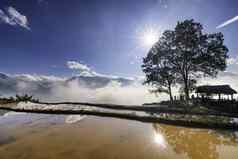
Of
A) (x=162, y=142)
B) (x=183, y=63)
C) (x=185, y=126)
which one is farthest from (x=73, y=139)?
(x=183, y=63)

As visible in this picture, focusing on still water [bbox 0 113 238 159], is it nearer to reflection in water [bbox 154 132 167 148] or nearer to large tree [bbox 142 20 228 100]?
reflection in water [bbox 154 132 167 148]

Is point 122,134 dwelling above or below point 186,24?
below

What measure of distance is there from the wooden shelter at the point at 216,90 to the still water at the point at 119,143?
18.1 metres

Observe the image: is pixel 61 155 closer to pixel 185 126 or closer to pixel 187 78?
pixel 185 126

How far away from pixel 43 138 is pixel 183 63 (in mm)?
20034

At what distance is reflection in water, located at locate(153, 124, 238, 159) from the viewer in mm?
4977

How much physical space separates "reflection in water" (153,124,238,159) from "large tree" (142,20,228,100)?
1517cm

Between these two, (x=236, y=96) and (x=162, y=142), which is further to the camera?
(x=236, y=96)

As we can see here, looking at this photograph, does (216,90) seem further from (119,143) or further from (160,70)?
(119,143)

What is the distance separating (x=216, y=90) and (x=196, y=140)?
20457mm

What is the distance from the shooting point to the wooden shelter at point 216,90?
862 inches

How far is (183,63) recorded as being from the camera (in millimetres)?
21078

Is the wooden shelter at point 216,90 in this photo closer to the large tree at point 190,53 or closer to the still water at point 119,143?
the large tree at point 190,53

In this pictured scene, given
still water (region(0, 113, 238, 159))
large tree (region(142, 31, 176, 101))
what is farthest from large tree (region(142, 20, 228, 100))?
still water (region(0, 113, 238, 159))
